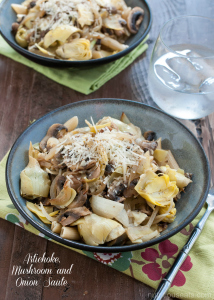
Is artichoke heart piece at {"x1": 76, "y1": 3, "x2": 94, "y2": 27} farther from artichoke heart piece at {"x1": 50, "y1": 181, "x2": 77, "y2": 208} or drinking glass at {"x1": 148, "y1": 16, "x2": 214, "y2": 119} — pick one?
artichoke heart piece at {"x1": 50, "y1": 181, "x2": 77, "y2": 208}

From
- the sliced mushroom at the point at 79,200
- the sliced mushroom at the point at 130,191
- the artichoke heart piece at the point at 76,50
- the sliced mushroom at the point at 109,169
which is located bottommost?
the sliced mushroom at the point at 79,200

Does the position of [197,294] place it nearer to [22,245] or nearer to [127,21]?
[22,245]

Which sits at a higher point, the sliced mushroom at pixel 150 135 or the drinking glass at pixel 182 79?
the drinking glass at pixel 182 79

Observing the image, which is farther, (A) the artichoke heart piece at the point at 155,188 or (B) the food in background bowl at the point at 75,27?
(B) the food in background bowl at the point at 75,27

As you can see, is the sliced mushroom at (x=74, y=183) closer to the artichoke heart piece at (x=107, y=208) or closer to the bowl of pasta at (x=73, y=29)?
the artichoke heart piece at (x=107, y=208)

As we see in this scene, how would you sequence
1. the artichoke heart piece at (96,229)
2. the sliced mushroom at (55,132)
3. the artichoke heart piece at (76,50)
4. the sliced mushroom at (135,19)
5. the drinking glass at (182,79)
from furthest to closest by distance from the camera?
the sliced mushroom at (135,19) → the artichoke heart piece at (76,50) → the drinking glass at (182,79) → the sliced mushroom at (55,132) → the artichoke heart piece at (96,229)

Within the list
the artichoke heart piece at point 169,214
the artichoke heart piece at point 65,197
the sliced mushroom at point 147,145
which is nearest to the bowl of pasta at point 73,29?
the sliced mushroom at point 147,145

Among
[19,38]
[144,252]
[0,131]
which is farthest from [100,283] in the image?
[19,38]
